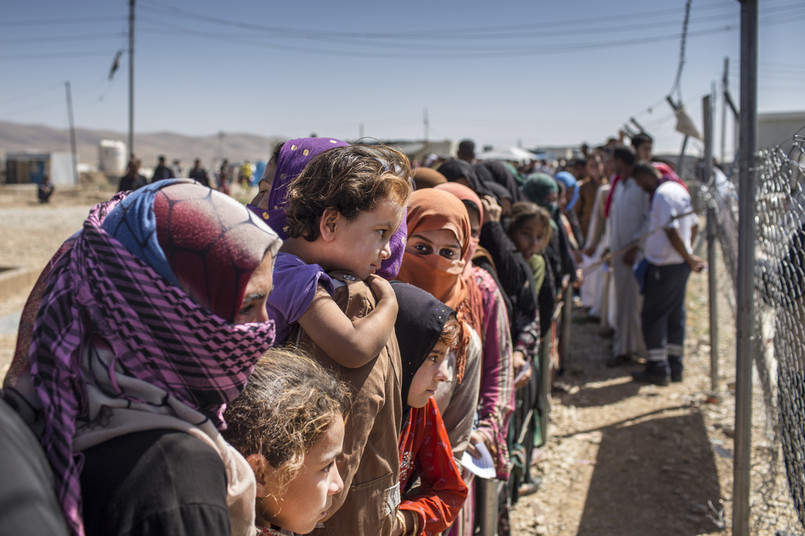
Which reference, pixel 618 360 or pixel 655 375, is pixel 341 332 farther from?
pixel 618 360

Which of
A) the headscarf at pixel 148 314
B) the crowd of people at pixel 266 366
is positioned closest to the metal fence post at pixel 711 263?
the crowd of people at pixel 266 366

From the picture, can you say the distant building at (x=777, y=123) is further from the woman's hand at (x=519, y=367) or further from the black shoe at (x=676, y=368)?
the woman's hand at (x=519, y=367)

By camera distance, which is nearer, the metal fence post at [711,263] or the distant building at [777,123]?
the metal fence post at [711,263]

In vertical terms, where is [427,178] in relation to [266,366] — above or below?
above

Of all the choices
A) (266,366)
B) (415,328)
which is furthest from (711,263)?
(266,366)

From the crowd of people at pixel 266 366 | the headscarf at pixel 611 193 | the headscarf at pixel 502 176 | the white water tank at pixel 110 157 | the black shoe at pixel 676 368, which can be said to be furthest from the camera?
the white water tank at pixel 110 157

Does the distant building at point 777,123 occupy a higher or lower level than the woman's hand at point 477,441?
higher

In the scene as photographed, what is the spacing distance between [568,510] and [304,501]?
3.28m

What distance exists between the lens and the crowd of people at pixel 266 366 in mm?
875

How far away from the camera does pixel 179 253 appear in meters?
0.98

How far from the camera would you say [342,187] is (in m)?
1.62

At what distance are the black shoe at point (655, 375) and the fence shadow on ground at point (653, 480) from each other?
2.61ft

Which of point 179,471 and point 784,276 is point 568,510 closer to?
point 784,276

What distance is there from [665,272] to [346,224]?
5574 mm
